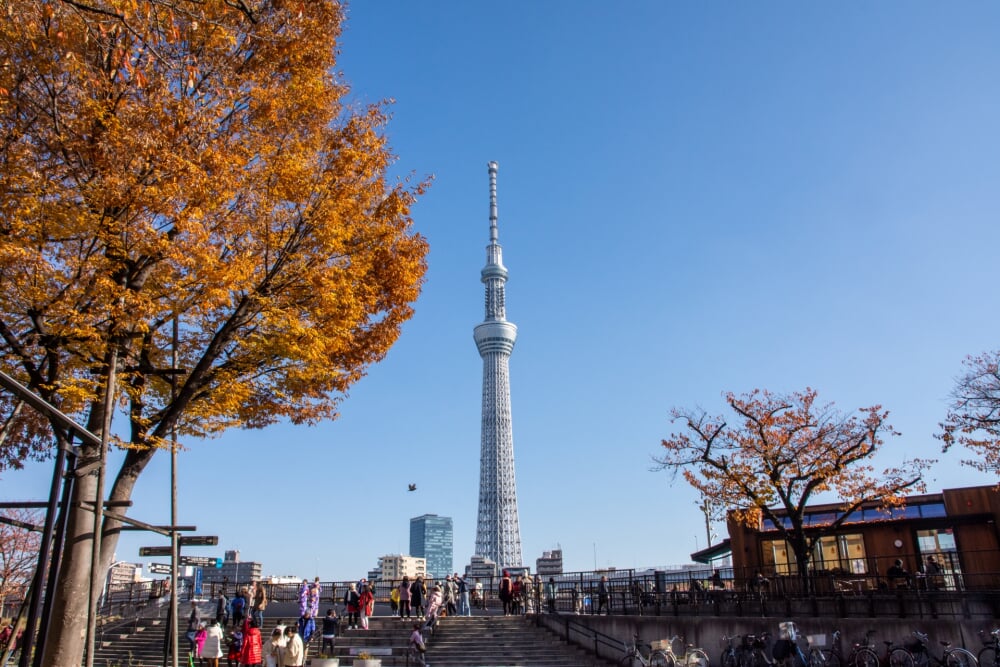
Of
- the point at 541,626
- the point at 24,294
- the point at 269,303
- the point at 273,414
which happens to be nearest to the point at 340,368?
the point at 273,414

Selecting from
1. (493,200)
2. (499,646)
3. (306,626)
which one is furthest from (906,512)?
(493,200)

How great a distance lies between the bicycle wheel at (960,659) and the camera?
14.2 m

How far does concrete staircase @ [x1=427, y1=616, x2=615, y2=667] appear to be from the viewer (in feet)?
61.3

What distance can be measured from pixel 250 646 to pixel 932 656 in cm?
Result: 1435

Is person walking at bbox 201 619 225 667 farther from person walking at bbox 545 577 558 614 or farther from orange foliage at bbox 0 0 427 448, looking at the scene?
person walking at bbox 545 577 558 614

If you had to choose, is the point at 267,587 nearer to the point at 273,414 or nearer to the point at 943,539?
the point at 273,414

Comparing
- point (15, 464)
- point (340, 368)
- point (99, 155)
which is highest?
point (99, 155)

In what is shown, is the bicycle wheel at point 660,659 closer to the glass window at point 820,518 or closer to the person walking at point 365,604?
the person walking at point 365,604

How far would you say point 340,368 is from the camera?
1292 centimetres

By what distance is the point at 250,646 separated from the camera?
15.9m

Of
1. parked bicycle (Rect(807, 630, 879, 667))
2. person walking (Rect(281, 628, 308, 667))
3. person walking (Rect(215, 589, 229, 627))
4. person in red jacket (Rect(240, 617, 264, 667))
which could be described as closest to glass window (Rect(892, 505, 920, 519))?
parked bicycle (Rect(807, 630, 879, 667))

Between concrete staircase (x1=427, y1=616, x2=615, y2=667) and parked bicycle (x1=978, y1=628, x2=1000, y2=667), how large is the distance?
8163 millimetres

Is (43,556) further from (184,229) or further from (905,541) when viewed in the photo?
(905,541)

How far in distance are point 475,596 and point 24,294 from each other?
22.6 metres
